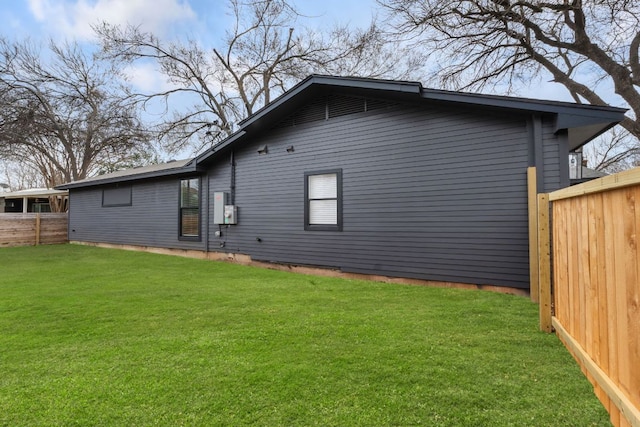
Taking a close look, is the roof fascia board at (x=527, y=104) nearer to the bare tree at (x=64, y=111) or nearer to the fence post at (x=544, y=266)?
the fence post at (x=544, y=266)

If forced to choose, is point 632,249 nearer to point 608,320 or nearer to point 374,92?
point 608,320

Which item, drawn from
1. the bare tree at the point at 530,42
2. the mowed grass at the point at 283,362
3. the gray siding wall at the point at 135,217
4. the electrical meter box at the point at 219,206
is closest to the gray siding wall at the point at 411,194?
the mowed grass at the point at 283,362

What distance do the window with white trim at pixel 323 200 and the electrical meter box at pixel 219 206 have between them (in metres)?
2.51

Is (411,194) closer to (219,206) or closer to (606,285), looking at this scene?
(606,285)

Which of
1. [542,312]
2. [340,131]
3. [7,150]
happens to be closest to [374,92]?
[340,131]

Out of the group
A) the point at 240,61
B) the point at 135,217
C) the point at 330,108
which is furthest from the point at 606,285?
the point at 240,61

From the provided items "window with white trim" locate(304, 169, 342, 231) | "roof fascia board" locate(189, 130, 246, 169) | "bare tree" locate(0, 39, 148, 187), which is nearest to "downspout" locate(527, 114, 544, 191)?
"window with white trim" locate(304, 169, 342, 231)

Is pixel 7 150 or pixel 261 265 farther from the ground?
pixel 7 150

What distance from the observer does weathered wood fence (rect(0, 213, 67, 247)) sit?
41.2ft

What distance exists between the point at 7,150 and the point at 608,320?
24.4 m

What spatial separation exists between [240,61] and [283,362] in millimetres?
18626

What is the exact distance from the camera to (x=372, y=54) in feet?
47.6

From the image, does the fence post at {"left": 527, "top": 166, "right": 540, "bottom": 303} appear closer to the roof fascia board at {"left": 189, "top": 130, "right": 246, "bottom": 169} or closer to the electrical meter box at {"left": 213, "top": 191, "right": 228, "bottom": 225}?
the roof fascia board at {"left": 189, "top": 130, "right": 246, "bottom": 169}

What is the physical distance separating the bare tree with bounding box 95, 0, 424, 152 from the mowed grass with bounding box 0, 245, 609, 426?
12.1 m
